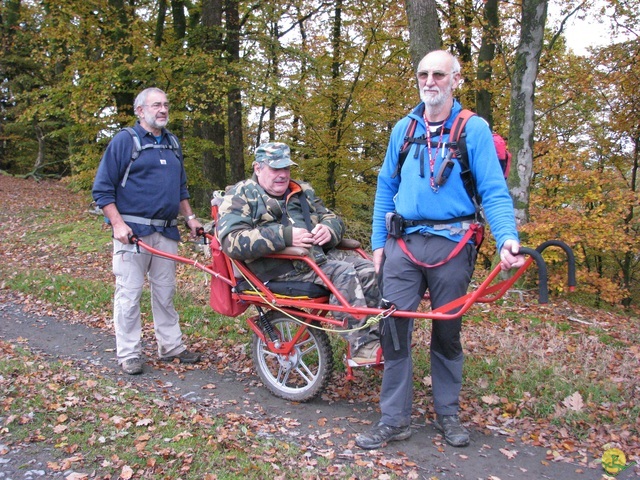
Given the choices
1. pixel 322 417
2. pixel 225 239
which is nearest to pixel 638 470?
pixel 322 417

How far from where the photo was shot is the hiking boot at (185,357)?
18.5 ft

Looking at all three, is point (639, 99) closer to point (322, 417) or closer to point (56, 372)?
point (322, 417)

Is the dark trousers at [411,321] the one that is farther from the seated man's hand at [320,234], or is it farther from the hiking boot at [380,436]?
the seated man's hand at [320,234]

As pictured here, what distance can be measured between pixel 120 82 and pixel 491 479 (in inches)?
470

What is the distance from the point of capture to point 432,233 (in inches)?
144

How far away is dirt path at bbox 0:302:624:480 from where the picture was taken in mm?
3531

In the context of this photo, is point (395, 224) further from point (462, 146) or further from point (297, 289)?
point (297, 289)

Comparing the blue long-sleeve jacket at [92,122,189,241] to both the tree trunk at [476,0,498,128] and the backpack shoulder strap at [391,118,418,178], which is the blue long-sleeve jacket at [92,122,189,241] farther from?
the tree trunk at [476,0,498,128]

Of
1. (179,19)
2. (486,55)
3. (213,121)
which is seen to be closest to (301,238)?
(213,121)

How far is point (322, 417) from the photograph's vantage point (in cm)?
437

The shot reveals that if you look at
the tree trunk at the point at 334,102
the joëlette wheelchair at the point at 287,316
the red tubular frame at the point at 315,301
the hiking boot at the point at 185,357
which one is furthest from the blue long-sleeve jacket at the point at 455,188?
the tree trunk at the point at 334,102

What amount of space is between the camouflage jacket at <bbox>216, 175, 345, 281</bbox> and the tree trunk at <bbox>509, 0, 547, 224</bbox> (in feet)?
16.1

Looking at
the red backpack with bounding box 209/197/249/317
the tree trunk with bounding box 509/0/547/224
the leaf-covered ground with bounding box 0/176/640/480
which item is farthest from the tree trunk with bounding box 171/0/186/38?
the red backpack with bounding box 209/197/249/317

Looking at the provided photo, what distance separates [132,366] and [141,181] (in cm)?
172
